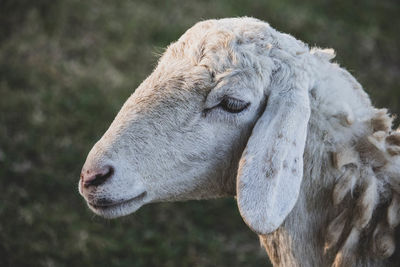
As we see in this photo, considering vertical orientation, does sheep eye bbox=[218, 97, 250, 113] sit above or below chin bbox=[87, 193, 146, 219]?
above

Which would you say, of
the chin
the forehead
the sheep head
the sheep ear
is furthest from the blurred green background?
the forehead

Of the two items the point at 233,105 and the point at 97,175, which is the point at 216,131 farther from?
the point at 97,175

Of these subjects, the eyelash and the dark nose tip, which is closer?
the dark nose tip

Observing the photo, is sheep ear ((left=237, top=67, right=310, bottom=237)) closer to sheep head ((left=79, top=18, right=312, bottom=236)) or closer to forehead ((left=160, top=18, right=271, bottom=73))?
sheep head ((left=79, top=18, right=312, bottom=236))

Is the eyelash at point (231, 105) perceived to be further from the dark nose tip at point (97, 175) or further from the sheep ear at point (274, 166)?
the dark nose tip at point (97, 175)

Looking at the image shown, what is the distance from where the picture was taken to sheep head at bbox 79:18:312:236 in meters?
2.44

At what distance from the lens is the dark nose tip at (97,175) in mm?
2462

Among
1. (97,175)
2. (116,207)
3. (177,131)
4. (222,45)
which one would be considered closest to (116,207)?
(116,207)

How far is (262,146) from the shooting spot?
2479 millimetres

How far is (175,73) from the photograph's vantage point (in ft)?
8.76

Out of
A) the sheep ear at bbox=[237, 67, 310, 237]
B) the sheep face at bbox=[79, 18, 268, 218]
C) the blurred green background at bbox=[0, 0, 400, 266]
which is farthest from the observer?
the blurred green background at bbox=[0, 0, 400, 266]

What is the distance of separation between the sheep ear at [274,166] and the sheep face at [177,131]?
177 millimetres

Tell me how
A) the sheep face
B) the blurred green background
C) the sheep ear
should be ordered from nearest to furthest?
the sheep ear < the sheep face < the blurred green background

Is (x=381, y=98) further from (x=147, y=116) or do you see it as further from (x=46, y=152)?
(x=147, y=116)
